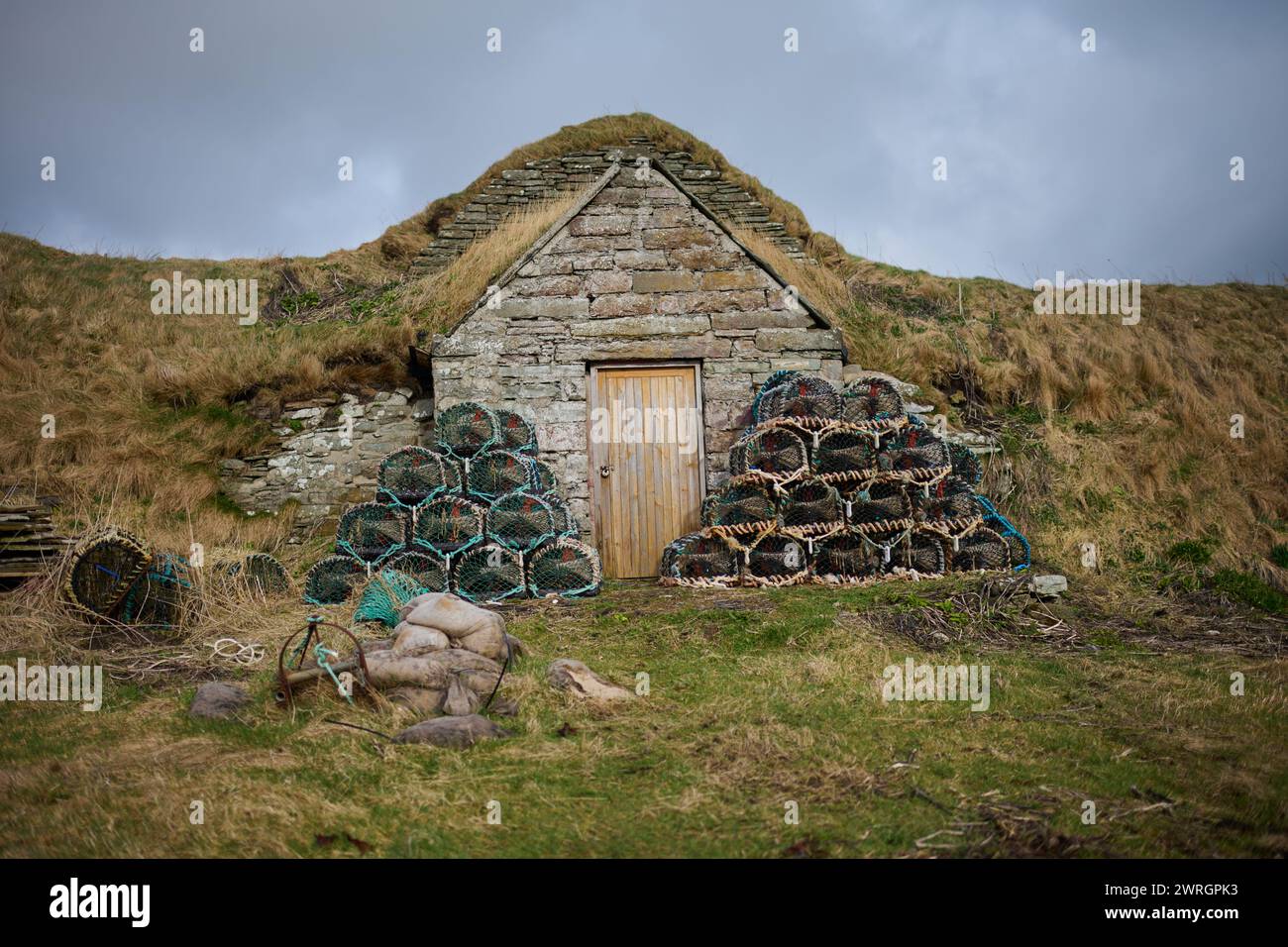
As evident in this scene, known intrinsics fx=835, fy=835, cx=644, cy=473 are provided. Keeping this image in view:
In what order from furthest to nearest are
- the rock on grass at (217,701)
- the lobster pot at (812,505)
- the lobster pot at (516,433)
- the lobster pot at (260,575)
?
the lobster pot at (516,433) → the lobster pot at (812,505) → the lobster pot at (260,575) → the rock on grass at (217,701)

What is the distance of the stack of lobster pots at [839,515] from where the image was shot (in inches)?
338

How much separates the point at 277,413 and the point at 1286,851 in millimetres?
11603

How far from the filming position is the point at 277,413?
38.3 feet

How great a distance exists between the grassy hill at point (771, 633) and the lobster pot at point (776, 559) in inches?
21.3

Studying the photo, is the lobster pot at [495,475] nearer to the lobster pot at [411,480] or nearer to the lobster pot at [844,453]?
the lobster pot at [411,480]

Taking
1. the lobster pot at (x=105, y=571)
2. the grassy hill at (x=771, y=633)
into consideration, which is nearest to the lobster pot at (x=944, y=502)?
the grassy hill at (x=771, y=633)

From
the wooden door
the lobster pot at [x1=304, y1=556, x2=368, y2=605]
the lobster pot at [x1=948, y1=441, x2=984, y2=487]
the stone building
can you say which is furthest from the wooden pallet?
the lobster pot at [x1=948, y1=441, x2=984, y2=487]

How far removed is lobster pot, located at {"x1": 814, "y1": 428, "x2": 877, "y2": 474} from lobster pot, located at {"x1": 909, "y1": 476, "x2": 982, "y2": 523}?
0.59m

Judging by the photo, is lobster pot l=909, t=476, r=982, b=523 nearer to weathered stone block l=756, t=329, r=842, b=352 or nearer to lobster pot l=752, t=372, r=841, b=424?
lobster pot l=752, t=372, r=841, b=424

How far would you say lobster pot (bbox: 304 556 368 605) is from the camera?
27.1 ft

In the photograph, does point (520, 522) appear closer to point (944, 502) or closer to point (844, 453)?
point (844, 453)

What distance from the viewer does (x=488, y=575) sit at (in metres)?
8.38

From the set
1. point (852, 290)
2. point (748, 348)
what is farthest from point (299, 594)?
point (852, 290)
